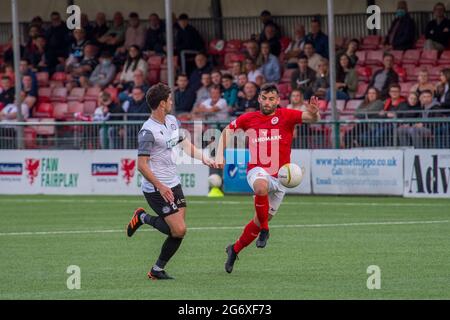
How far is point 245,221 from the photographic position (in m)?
19.8

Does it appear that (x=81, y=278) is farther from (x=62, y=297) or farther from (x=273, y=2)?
(x=273, y=2)

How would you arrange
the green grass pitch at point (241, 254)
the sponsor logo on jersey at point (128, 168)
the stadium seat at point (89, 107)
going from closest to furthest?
the green grass pitch at point (241, 254) → the sponsor logo on jersey at point (128, 168) → the stadium seat at point (89, 107)

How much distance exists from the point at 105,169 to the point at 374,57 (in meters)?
6.69


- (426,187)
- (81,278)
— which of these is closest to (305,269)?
(81,278)

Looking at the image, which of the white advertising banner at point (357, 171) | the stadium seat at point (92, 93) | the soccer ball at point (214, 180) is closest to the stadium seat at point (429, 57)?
the white advertising banner at point (357, 171)

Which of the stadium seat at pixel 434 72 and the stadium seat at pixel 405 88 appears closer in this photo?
the stadium seat at pixel 405 88

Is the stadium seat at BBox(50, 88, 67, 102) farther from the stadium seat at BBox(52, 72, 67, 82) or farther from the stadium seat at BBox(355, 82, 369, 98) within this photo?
the stadium seat at BBox(355, 82, 369, 98)

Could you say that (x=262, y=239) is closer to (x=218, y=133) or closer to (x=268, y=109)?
(x=268, y=109)

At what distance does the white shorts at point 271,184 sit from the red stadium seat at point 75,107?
17.4m

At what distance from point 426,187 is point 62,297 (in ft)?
43.4

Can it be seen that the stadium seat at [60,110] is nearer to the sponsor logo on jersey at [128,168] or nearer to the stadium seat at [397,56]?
the sponsor logo on jersey at [128,168]

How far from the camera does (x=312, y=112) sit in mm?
13359

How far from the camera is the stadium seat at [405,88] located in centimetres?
2673

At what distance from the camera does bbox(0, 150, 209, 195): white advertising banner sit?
25.6m
